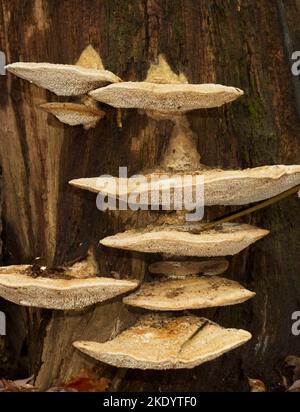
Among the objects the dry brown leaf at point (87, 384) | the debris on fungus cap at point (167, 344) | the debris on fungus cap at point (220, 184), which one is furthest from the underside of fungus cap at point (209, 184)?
the dry brown leaf at point (87, 384)

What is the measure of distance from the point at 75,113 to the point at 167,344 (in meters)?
1.57

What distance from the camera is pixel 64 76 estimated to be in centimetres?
334

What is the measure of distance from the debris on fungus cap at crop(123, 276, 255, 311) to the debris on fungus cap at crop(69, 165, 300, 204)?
551 mm

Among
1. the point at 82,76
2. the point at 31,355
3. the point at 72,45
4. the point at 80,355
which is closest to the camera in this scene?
the point at 82,76

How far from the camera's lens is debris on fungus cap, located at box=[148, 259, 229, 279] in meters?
3.82

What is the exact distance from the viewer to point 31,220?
4.13 m

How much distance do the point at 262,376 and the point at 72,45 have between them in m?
2.87

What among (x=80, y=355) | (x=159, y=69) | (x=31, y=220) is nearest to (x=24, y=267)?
(x=31, y=220)

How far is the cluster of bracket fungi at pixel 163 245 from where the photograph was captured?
325cm

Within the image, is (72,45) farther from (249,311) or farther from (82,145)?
(249,311)

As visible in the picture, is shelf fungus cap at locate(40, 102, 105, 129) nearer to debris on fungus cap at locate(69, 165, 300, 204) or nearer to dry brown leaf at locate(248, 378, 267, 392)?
debris on fungus cap at locate(69, 165, 300, 204)

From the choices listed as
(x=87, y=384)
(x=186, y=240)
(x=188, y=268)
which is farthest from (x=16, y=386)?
(x=186, y=240)

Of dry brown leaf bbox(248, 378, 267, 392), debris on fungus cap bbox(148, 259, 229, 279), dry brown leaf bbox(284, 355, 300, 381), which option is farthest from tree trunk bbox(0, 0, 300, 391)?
dry brown leaf bbox(284, 355, 300, 381)

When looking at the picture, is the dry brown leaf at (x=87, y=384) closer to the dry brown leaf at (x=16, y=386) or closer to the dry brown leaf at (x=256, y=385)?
the dry brown leaf at (x=16, y=386)
